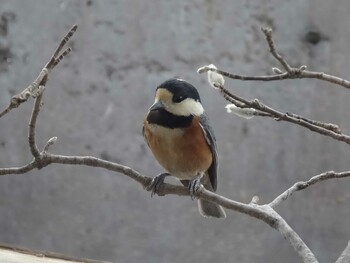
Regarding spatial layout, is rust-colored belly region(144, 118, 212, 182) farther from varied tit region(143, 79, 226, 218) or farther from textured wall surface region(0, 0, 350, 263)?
textured wall surface region(0, 0, 350, 263)

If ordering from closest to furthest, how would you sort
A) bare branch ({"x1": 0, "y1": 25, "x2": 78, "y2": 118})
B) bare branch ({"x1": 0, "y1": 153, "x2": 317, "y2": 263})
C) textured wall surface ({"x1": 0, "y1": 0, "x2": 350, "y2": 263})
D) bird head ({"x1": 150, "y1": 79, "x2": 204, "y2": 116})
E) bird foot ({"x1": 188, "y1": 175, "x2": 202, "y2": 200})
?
1. bare branch ({"x1": 0, "y1": 25, "x2": 78, "y2": 118})
2. bare branch ({"x1": 0, "y1": 153, "x2": 317, "y2": 263})
3. bird foot ({"x1": 188, "y1": 175, "x2": 202, "y2": 200})
4. bird head ({"x1": 150, "y1": 79, "x2": 204, "y2": 116})
5. textured wall surface ({"x1": 0, "y1": 0, "x2": 350, "y2": 263})

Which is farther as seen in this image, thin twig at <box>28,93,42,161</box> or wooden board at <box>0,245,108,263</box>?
wooden board at <box>0,245,108,263</box>

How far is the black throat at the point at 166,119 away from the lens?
1.17 metres

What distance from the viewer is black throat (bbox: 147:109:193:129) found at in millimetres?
1172

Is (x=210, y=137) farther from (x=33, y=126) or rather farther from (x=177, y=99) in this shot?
(x=33, y=126)

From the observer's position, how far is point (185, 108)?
1192mm

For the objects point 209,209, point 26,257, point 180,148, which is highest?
point 180,148

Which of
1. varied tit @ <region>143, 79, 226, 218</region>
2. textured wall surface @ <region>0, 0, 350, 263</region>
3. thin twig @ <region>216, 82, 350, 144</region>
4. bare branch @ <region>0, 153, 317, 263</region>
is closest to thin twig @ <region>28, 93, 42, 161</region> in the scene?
bare branch @ <region>0, 153, 317, 263</region>

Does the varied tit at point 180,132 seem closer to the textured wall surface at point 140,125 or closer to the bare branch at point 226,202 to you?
the bare branch at point 226,202

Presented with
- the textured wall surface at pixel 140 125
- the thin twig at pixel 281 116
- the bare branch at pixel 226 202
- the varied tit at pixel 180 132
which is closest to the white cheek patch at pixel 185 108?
the varied tit at pixel 180 132

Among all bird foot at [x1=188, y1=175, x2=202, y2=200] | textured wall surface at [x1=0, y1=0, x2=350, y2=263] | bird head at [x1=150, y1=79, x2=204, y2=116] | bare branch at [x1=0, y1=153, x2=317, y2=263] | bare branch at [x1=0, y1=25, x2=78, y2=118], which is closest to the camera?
bare branch at [x1=0, y1=25, x2=78, y2=118]

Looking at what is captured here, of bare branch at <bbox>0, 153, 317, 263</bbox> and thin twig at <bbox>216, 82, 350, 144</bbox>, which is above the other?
thin twig at <bbox>216, 82, 350, 144</bbox>

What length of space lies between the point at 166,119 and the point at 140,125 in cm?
108

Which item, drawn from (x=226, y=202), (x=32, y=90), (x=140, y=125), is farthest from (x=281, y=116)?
(x=140, y=125)
